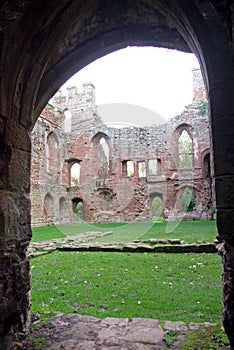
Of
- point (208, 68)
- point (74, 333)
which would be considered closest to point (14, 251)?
point (74, 333)

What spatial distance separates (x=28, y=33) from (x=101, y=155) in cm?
2079

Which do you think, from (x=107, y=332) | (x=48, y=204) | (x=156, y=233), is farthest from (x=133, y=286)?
(x=48, y=204)

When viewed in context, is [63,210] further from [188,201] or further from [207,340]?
[207,340]

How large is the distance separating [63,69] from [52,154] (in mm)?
17832

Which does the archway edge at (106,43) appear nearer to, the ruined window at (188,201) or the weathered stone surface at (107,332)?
the weathered stone surface at (107,332)

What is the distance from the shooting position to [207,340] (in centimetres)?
240

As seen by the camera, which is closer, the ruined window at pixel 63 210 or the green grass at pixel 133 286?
the green grass at pixel 133 286

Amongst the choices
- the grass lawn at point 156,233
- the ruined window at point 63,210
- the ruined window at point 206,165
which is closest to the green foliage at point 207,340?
the grass lawn at point 156,233

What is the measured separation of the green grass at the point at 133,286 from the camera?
134 inches

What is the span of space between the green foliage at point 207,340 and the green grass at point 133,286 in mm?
491

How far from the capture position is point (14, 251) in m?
2.42

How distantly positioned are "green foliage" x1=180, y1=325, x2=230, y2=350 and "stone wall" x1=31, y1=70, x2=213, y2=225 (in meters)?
15.5

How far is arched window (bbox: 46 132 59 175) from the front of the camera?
19953mm

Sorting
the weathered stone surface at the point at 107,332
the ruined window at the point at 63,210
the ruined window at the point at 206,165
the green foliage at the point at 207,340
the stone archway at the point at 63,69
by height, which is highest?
the ruined window at the point at 206,165
